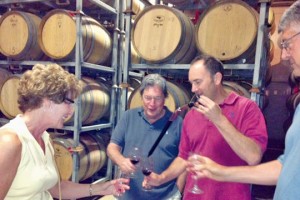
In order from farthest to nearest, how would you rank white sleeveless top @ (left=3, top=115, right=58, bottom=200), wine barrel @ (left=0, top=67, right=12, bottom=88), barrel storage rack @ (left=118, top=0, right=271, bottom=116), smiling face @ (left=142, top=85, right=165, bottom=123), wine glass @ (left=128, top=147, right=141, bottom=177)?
wine barrel @ (left=0, top=67, right=12, bottom=88), barrel storage rack @ (left=118, top=0, right=271, bottom=116), smiling face @ (left=142, top=85, right=165, bottom=123), wine glass @ (left=128, top=147, right=141, bottom=177), white sleeveless top @ (left=3, top=115, right=58, bottom=200)

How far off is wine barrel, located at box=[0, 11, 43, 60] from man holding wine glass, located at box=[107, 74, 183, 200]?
2214 millimetres

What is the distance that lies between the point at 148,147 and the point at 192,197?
0.69 metres

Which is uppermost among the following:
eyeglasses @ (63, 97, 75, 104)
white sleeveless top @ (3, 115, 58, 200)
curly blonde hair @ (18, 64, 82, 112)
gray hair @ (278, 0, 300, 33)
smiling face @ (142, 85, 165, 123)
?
gray hair @ (278, 0, 300, 33)

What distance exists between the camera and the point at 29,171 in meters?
1.74

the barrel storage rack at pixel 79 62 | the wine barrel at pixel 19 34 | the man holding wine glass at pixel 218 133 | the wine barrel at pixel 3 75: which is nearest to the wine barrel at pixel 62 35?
the barrel storage rack at pixel 79 62

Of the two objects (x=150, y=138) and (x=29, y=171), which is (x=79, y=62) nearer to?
(x=150, y=138)

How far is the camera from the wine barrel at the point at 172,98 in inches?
138

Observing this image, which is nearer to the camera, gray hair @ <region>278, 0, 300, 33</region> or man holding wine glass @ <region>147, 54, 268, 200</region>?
gray hair @ <region>278, 0, 300, 33</region>

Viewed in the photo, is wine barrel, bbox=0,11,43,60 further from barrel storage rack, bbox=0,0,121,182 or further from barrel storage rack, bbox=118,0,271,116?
barrel storage rack, bbox=118,0,271,116

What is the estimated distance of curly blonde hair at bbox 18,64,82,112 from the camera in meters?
1.85

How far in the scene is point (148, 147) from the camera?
2.81 m

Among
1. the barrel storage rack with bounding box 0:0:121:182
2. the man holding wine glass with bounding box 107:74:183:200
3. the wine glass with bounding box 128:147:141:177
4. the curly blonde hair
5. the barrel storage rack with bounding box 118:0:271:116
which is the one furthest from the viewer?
the barrel storage rack with bounding box 0:0:121:182

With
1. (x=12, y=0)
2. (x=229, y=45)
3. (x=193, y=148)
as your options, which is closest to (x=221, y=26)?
(x=229, y=45)

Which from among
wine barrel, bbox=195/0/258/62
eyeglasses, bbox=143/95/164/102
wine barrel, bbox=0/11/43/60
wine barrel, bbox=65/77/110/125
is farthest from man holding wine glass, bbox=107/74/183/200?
wine barrel, bbox=0/11/43/60
